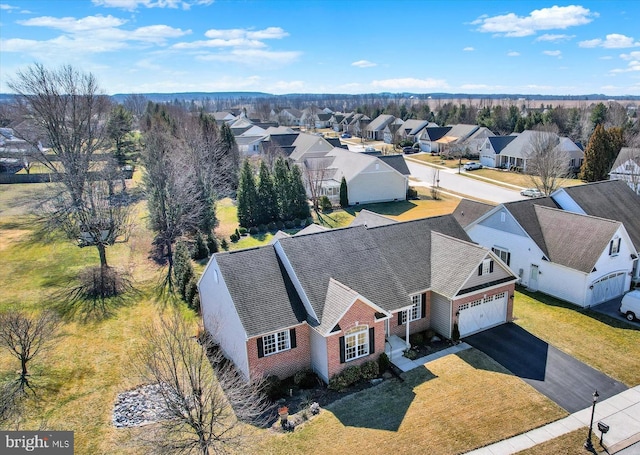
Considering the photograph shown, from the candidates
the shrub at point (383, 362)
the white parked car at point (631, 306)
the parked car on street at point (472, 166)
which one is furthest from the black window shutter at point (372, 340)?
the parked car on street at point (472, 166)

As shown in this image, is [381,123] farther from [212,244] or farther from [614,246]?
[614,246]

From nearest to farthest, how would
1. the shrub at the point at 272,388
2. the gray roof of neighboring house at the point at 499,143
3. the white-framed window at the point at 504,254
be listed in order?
the shrub at the point at 272,388 < the white-framed window at the point at 504,254 < the gray roof of neighboring house at the point at 499,143

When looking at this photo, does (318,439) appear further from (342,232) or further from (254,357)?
(342,232)

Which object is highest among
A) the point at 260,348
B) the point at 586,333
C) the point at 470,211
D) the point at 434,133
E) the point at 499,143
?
the point at 434,133

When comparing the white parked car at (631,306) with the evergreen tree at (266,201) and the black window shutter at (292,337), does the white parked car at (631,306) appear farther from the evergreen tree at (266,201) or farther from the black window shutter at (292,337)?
the evergreen tree at (266,201)

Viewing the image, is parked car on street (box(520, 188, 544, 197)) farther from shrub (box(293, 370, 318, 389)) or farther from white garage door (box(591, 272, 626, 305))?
shrub (box(293, 370, 318, 389))

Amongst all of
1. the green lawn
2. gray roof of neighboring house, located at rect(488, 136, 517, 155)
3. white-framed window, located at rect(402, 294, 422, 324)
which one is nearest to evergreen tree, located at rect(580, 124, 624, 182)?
gray roof of neighboring house, located at rect(488, 136, 517, 155)

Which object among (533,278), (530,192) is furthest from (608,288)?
(530,192)
